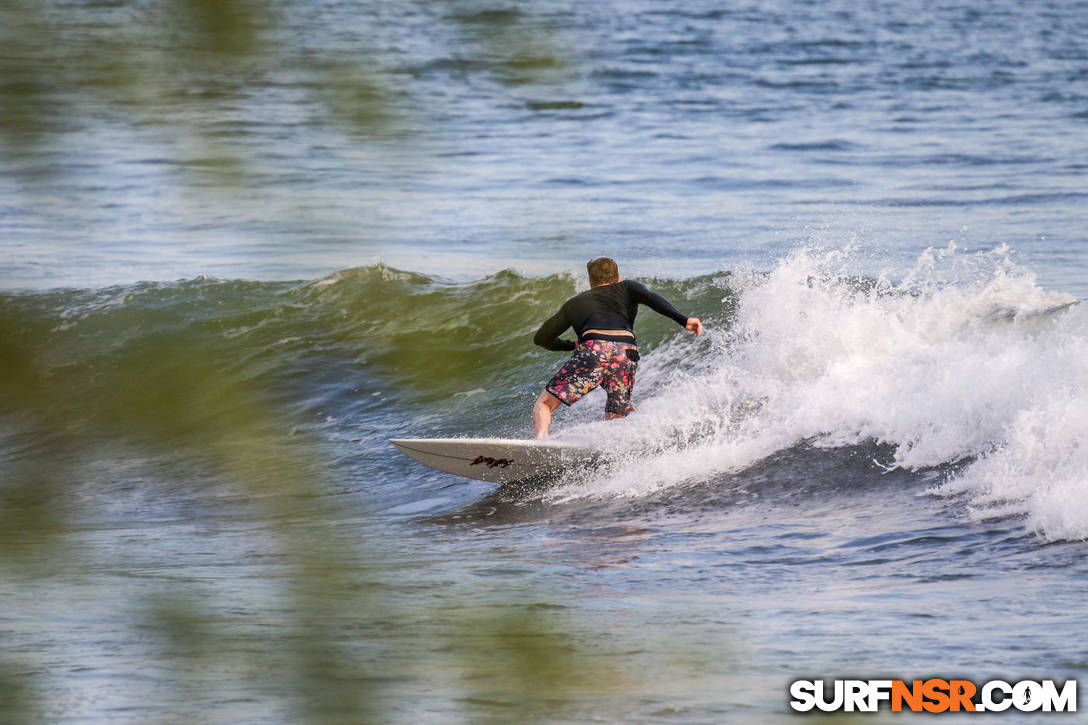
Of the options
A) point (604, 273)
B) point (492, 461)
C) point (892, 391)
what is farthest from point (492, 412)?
point (892, 391)

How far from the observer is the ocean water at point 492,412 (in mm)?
1151

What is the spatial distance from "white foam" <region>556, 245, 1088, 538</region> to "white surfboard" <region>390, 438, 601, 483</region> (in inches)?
10.1

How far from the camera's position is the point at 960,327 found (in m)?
12.1

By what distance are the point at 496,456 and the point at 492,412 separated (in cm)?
340

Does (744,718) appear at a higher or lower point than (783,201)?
higher

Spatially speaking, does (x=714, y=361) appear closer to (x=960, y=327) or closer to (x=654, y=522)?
(x=960, y=327)

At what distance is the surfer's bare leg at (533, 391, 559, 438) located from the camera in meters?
10.3

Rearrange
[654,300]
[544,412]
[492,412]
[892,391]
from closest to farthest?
[654,300] < [544,412] < [892,391] < [492,412]

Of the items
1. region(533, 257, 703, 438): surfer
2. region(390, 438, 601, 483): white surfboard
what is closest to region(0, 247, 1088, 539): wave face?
region(390, 438, 601, 483): white surfboard

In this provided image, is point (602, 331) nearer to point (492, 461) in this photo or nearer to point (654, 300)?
point (654, 300)

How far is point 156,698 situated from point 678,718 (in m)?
2.42

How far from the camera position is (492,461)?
34.7 feet

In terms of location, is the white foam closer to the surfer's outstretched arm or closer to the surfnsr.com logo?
the surfer's outstretched arm

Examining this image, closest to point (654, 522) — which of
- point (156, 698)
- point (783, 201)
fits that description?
point (156, 698)
